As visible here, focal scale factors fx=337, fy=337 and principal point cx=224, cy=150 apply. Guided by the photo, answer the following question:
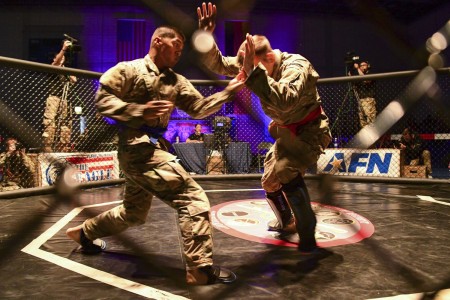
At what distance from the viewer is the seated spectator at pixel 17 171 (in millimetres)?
4172

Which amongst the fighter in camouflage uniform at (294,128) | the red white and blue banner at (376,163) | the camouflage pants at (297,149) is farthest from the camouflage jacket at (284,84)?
the red white and blue banner at (376,163)

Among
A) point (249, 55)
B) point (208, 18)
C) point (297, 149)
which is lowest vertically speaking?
point (297, 149)

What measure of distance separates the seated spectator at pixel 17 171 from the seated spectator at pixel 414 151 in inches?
227

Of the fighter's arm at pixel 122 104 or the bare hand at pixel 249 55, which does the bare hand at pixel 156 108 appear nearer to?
the fighter's arm at pixel 122 104

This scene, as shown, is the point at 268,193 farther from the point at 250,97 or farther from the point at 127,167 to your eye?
the point at 250,97

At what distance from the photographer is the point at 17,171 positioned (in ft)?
13.8

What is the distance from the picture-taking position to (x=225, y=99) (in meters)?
1.74

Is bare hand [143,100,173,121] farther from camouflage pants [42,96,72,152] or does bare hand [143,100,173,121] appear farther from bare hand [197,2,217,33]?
camouflage pants [42,96,72,152]

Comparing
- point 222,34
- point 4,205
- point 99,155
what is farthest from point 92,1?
point 4,205

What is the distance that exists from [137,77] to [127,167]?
482mm

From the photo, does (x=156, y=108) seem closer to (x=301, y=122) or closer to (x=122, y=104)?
(x=122, y=104)

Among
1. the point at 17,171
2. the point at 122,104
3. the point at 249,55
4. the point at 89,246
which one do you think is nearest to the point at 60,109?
the point at 17,171

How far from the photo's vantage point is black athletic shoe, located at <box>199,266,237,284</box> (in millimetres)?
1655

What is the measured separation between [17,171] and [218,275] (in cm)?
362
